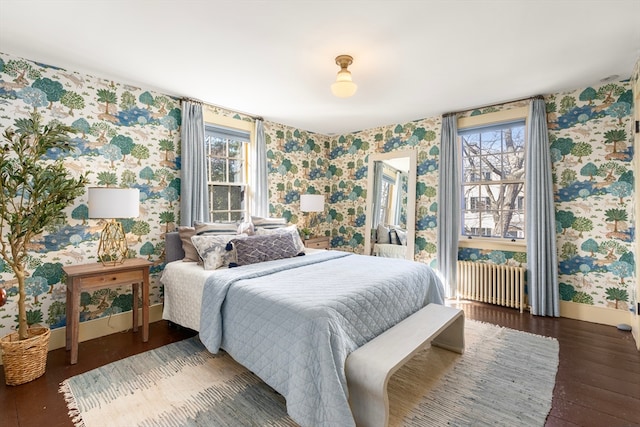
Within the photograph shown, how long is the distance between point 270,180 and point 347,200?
59.7 inches

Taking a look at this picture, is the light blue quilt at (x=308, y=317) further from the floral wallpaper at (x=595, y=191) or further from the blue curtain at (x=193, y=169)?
the floral wallpaper at (x=595, y=191)

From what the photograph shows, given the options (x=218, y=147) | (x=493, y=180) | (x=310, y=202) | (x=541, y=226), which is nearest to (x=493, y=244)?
(x=541, y=226)

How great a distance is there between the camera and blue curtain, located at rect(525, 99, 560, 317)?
3.39m

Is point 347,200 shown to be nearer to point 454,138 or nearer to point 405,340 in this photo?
point 454,138

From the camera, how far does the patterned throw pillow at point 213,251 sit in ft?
9.20

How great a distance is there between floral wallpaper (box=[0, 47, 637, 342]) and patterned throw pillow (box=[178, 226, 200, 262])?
0.37m

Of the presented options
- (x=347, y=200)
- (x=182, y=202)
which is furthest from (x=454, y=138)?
(x=182, y=202)

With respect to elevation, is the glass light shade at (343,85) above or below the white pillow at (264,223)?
above

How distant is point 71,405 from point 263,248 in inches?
69.8

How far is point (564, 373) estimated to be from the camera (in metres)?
2.24

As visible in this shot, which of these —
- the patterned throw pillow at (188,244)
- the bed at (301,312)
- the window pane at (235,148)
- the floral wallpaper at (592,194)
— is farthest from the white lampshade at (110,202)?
the floral wallpaper at (592,194)

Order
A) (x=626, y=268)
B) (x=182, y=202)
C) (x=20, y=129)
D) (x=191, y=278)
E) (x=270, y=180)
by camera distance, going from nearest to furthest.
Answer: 1. (x=20, y=129)
2. (x=191, y=278)
3. (x=626, y=268)
4. (x=182, y=202)
5. (x=270, y=180)

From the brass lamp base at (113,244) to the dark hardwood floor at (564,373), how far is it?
78cm

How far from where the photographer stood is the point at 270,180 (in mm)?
4625
